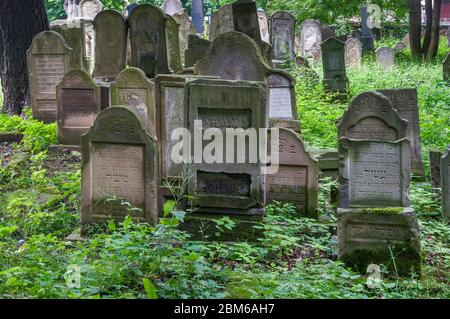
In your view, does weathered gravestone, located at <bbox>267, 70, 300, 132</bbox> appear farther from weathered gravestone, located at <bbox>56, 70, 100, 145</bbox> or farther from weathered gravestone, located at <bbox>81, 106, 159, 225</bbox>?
weathered gravestone, located at <bbox>81, 106, 159, 225</bbox>

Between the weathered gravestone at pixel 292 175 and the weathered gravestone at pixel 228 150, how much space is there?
117 cm

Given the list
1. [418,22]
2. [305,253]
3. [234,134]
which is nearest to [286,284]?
[305,253]

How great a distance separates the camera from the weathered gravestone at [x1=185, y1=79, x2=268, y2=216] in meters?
6.48

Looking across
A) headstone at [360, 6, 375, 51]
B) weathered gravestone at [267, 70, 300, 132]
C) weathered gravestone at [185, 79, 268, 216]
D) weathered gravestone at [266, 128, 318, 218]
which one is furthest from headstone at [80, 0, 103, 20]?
weathered gravestone at [185, 79, 268, 216]

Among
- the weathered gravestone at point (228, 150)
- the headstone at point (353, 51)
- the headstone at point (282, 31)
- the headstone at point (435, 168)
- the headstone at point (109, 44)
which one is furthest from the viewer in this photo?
the headstone at point (353, 51)

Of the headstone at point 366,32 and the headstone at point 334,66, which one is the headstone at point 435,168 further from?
the headstone at point 366,32

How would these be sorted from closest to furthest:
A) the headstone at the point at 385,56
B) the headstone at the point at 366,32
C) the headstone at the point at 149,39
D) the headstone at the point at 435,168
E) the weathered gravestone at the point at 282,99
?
1. the headstone at the point at 435,168
2. the weathered gravestone at the point at 282,99
3. the headstone at the point at 149,39
4. the headstone at the point at 385,56
5. the headstone at the point at 366,32

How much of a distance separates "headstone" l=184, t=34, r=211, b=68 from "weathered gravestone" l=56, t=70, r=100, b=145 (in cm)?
241

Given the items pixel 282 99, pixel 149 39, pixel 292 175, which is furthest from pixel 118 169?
pixel 149 39

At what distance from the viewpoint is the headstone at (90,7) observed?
84.3 feet

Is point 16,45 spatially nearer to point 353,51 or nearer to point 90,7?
point 90,7

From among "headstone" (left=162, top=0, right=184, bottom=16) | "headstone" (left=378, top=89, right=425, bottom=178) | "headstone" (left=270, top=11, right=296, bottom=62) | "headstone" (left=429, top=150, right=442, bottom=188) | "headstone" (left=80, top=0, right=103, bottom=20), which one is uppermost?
"headstone" (left=162, top=0, right=184, bottom=16)

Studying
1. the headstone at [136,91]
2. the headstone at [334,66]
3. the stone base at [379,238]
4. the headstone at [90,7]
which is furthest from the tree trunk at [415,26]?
the stone base at [379,238]

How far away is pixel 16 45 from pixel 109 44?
1703 mm
